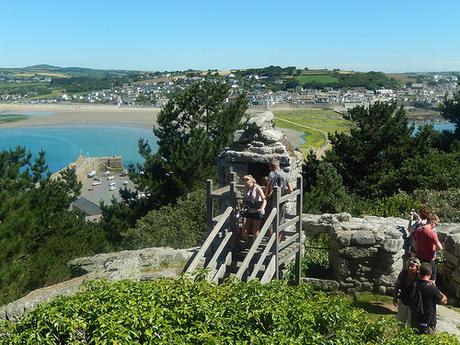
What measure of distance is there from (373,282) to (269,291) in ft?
17.7

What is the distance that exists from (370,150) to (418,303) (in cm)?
2370

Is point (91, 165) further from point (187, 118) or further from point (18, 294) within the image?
point (18, 294)

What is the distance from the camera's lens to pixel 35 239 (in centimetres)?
1766

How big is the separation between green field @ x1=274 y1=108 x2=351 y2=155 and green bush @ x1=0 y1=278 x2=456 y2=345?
67606 millimetres

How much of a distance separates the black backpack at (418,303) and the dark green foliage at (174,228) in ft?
34.8

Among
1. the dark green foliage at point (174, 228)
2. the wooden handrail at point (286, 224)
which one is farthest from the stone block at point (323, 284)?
the dark green foliage at point (174, 228)

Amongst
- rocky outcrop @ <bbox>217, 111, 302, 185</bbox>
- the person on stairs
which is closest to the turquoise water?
rocky outcrop @ <bbox>217, 111, 302, 185</bbox>

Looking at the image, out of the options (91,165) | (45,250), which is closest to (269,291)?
(45,250)

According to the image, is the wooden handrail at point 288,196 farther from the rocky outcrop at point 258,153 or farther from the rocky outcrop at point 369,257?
the rocky outcrop at point 369,257

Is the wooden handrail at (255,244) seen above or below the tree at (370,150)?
above

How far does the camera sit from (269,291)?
19.5 feet

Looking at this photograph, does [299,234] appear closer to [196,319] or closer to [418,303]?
[418,303]

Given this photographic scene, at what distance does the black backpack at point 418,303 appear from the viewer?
693cm

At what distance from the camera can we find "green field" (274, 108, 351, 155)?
89.1 metres
